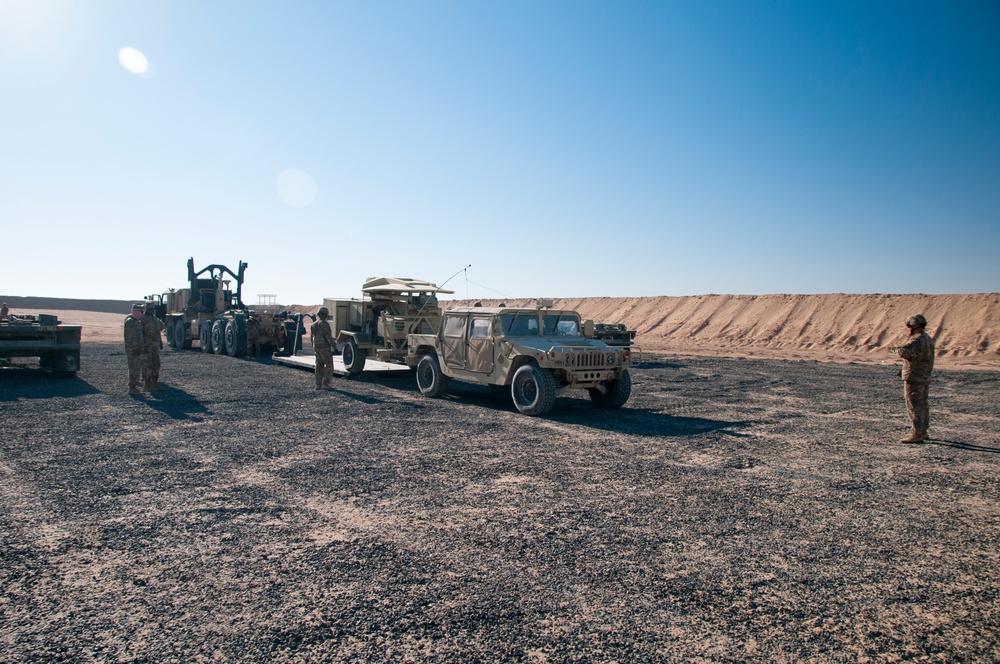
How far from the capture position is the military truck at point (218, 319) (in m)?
18.9

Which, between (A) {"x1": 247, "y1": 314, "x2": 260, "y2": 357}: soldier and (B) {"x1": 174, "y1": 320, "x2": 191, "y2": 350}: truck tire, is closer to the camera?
(A) {"x1": 247, "y1": 314, "x2": 260, "y2": 357}: soldier

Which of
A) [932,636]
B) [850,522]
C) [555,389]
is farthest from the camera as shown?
[555,389]

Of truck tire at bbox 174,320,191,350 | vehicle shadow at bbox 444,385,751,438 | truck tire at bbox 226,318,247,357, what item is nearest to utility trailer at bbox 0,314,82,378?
truck tire at bbox 226,318,247,357

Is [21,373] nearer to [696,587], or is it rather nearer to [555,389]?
[555,389]

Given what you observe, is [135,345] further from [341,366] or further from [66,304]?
[66,304]

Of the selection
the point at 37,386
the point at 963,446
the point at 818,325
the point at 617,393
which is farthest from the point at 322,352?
the point at 818,325

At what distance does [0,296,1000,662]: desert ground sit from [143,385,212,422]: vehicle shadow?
0.16m

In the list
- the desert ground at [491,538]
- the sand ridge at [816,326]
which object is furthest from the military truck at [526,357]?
the sand ridge at [816,326]

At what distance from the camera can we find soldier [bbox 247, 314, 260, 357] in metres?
19.1

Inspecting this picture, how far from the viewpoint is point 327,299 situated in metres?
15.1

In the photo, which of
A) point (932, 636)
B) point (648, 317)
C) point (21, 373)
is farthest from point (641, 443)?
point (648, 317)

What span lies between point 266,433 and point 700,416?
6.36 meters

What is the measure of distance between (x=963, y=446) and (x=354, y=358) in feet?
35.8

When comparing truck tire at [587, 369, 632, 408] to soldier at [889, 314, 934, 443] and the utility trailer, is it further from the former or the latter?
the utility trailer
